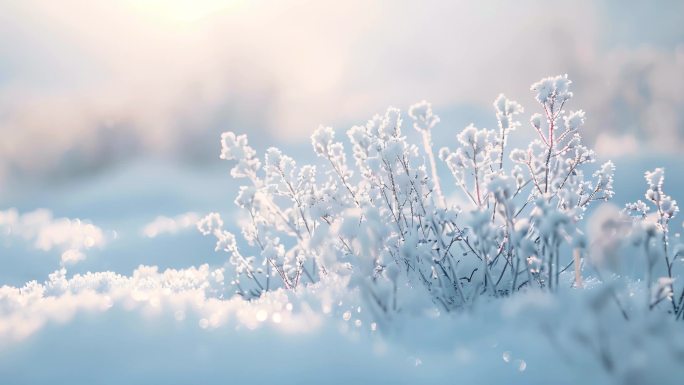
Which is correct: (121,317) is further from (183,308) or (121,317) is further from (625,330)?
(625,330)

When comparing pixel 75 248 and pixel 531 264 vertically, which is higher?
pixel 75 248

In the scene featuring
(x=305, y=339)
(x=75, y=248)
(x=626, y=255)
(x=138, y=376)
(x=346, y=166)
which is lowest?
(x=138, y=376)

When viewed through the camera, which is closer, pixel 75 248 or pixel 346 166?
pixel 346 166

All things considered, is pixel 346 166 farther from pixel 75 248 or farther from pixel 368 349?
pixel 75 248

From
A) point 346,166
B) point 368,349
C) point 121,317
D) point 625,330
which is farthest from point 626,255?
point 121,317

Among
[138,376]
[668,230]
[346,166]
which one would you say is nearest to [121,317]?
[138,376]

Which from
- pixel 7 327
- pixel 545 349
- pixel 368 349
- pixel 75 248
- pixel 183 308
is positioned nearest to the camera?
pixel 545 349

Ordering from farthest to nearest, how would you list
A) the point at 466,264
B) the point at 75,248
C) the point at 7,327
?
the point at 75,248
the point at 466,264
the point at 7,327

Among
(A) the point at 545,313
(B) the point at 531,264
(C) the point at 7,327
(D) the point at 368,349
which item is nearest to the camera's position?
(A) the point at 545,313

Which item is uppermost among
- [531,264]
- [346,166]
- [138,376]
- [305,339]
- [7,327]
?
[346,166]
